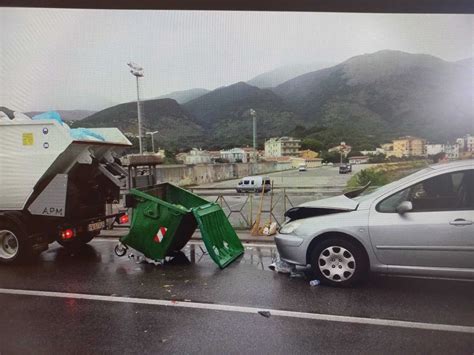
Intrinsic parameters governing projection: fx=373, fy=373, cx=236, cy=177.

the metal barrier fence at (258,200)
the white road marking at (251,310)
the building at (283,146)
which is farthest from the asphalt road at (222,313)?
the building at (283,146)

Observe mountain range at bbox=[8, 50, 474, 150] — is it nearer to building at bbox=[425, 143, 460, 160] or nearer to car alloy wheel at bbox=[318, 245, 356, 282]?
building at bbox=[425, 143, 460, 160]

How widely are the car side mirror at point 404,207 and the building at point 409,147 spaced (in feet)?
15.1

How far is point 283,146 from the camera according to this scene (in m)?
10.2

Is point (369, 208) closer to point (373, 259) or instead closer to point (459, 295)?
point (373, 259)

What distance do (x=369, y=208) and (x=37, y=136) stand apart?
5.15m

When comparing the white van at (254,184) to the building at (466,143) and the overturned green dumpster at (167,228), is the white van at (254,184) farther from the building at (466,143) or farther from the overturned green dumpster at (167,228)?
the building at (466,143)

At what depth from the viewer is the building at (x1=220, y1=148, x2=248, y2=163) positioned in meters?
10.5

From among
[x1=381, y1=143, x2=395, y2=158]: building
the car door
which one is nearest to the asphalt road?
the car door

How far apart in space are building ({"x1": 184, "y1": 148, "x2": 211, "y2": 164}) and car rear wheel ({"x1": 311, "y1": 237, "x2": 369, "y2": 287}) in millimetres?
Result: 6402

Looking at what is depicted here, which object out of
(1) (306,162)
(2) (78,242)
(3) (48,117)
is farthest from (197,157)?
(3) (48,117)

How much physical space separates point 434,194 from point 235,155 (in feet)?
21.7

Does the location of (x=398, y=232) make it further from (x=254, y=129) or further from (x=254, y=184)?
(x=254, y=129)

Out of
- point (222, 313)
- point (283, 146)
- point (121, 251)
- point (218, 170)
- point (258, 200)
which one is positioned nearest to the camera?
point (222, 313)

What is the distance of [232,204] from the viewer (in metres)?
9.17
